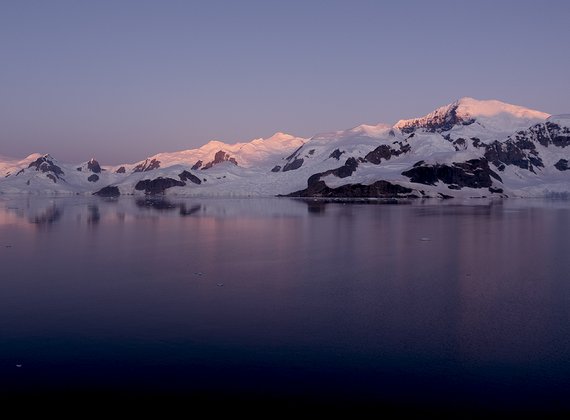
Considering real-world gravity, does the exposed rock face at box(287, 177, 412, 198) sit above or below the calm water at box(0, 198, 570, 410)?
above

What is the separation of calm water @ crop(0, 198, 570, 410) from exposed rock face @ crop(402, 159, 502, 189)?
151 meters

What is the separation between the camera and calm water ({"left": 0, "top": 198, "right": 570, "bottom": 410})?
11102 millimetres

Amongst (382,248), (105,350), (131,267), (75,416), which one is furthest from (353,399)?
(382,248)

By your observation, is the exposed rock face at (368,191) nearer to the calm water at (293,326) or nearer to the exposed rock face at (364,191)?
the exposed rock face at (364,191)

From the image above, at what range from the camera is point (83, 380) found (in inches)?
444

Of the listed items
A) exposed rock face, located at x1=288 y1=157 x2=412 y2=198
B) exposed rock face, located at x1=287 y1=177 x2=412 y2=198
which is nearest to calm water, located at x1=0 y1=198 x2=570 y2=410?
exposed rock face, located at x1=287 y1=177 x2=412 y2=198

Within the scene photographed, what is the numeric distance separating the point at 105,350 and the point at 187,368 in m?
2.25

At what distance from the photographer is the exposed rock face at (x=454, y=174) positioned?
177 meters

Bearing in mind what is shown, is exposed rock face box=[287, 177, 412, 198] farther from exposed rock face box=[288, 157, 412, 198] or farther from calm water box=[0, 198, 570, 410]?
calm water box=[0, 198, 570, 410]

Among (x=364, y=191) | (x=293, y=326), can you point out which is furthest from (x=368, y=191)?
(x=293, y=326)

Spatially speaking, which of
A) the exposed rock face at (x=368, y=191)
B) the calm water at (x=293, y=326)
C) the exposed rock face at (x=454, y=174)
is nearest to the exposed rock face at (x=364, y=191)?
the exposed rock face at (x=368, y=191)

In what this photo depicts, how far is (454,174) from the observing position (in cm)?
18162

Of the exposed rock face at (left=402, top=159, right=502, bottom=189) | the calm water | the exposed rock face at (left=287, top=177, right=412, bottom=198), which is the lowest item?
the calm water

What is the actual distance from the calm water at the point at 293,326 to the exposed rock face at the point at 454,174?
495ft
